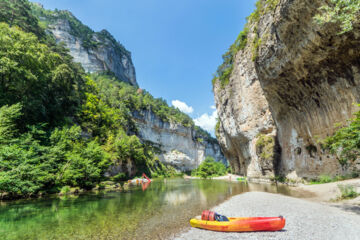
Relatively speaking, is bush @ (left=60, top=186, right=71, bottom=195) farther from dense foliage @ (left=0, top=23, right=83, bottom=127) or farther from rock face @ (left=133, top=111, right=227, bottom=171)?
rock face @ (left=133, top=111, right=227, bottom=171)

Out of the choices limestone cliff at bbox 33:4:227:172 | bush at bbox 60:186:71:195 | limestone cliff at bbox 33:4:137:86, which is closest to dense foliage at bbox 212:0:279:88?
bush at bbox 60:186:71:195

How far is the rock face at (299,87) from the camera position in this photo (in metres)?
13.9

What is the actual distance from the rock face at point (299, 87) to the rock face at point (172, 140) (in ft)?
150

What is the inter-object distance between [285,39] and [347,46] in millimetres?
4874

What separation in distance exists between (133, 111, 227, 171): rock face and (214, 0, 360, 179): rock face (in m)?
45.6

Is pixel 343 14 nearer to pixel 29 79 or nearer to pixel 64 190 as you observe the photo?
pixel 64 190

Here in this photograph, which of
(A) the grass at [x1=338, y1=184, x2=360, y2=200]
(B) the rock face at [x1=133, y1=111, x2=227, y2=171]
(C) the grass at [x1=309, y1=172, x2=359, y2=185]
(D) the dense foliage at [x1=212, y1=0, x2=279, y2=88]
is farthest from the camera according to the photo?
(B) the rock face at [x1=133, y1=111, x2=227, y2=171]

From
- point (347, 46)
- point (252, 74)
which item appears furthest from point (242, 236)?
point (252, 74)

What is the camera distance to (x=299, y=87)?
18734mm

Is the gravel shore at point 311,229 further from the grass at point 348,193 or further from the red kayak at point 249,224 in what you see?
the grass at point 348,193

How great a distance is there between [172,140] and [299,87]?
2544 inches

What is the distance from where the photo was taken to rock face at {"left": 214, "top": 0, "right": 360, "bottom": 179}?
1391 centimetres

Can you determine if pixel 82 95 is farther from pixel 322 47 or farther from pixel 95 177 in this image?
A: pixel 322 47

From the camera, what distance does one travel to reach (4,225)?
805 centimetres
